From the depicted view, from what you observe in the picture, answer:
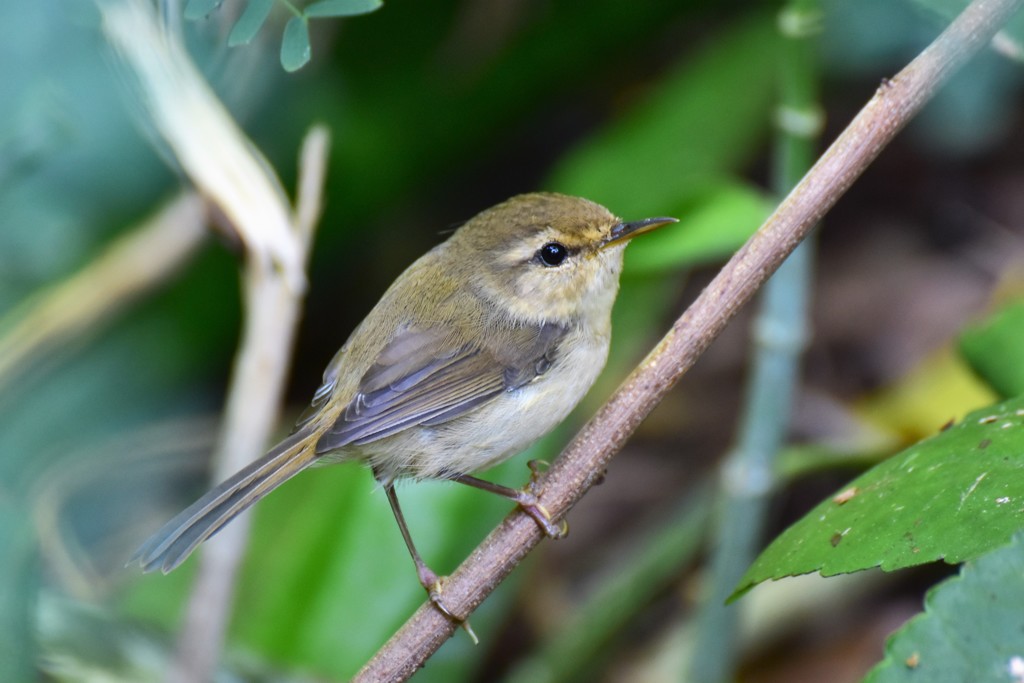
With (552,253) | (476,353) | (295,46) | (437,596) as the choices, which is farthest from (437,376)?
(295,46)

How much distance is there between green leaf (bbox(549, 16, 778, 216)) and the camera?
3.95 metres

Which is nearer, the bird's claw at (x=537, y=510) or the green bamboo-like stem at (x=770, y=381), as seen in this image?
the bird's claw at (x=537, y=510)

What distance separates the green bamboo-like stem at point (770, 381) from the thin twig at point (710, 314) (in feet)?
1.76

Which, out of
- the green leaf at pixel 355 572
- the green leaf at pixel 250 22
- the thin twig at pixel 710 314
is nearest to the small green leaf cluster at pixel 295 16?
the green leaf at pixel 250 22

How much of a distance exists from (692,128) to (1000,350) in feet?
5.91

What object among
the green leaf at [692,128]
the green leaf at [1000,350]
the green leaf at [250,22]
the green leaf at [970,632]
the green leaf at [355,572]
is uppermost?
the green leaf at [250,22]

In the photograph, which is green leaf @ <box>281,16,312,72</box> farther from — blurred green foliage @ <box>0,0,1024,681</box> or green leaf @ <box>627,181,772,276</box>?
green leaf @ <box>627,181,772,276</box>

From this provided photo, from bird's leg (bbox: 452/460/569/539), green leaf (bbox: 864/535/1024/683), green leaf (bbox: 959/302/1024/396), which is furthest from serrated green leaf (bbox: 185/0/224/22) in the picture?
green leaf (bbox: 959/302/1024/396)

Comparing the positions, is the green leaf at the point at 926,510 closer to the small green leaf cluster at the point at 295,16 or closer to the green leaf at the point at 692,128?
the small green leaf cluster at the point at 295,16

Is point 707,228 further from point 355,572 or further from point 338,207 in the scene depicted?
point 338,207

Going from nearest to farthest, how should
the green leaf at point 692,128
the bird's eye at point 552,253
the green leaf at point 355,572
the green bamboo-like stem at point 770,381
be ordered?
the green bamboo-like stem at point 770,381, the bird's eye at point 552,253, the green leaf at point 355,572, the green leaf at point 692,128

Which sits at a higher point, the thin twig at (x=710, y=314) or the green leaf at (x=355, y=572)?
the thin twig at (x=710, y=314)

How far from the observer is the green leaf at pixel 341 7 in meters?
1.98

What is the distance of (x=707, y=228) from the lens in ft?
9.48
